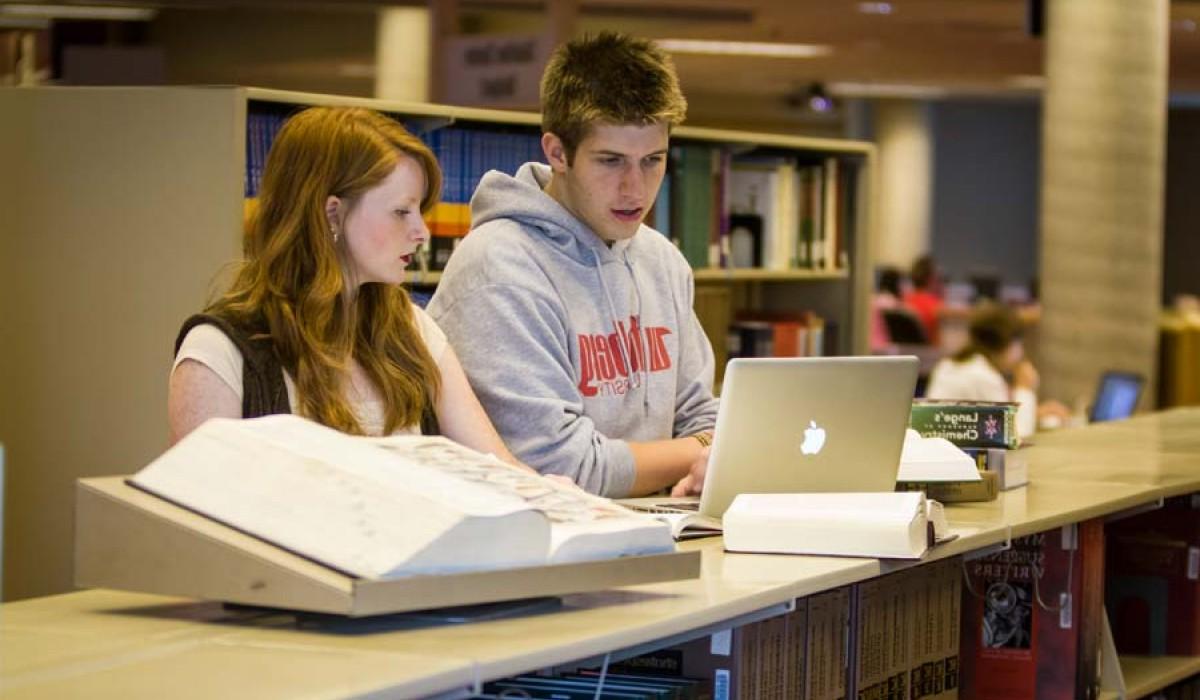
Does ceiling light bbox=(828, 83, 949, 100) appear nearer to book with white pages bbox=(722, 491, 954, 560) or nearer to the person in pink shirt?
the person in pink shirt

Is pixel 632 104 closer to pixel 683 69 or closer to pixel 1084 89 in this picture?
pixel 1084 89

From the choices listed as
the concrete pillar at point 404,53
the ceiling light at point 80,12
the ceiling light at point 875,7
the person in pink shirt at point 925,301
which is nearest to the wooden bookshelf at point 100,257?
the ceiling light at point 80,12

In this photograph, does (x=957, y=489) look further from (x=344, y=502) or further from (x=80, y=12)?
(x=80, y=12)

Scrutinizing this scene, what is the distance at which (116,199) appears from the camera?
173 inches

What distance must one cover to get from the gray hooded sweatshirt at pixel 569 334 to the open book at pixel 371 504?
939 millimetres

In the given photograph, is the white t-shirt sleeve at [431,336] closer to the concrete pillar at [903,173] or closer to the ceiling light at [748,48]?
the ceiling light at [748,48]

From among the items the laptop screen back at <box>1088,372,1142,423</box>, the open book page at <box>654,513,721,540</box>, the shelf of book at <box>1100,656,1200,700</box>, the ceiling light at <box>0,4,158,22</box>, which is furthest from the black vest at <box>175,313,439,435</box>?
the ceiling light at <box>0,4,158,22</box>

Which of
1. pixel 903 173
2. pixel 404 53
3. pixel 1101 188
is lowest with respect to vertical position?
pixel 1101 188

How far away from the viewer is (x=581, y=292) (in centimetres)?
329

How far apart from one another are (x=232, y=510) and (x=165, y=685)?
320mm

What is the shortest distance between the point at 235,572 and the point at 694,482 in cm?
132

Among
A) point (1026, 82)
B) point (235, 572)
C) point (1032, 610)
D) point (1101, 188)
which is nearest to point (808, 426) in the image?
point (1032, 610)

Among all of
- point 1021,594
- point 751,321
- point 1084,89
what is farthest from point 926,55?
point 1021,594

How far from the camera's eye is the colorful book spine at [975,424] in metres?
3.55
